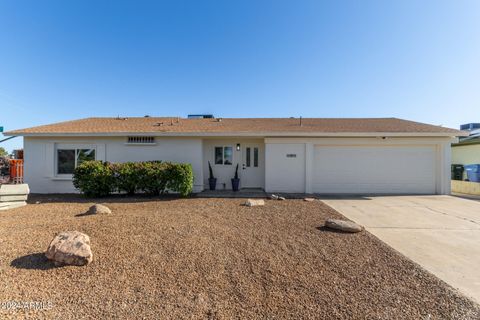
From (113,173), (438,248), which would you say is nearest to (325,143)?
(438,248)

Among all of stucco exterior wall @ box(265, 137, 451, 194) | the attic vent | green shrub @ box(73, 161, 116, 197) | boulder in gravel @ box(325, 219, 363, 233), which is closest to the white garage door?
stucco exterior wall @ box(265, 137, 451, 194)

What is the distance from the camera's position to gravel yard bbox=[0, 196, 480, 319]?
2.42 meters

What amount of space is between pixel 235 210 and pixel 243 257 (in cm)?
300

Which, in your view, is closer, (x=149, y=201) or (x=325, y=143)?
(x=149, y=201)

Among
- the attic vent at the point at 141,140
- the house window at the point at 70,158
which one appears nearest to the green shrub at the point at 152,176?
the attic vent at the point at 141,140

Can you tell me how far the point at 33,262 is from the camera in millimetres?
3252

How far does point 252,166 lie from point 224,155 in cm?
147

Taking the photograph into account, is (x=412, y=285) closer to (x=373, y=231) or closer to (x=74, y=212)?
(x=373, y=231)

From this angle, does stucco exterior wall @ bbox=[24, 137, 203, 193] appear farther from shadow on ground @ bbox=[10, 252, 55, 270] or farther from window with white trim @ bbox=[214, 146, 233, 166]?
shadow on ground @ bbox=[10, 252, 55, 270]

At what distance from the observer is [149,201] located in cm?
784

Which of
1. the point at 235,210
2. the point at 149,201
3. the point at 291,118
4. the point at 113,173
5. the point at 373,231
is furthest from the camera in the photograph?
the point at 291,118

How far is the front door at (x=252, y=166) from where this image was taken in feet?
35.5

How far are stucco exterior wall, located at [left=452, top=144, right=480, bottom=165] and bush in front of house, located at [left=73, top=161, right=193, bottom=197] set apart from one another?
1798 cm

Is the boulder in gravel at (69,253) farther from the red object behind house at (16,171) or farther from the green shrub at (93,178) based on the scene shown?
the red object behind house at (16,171)
